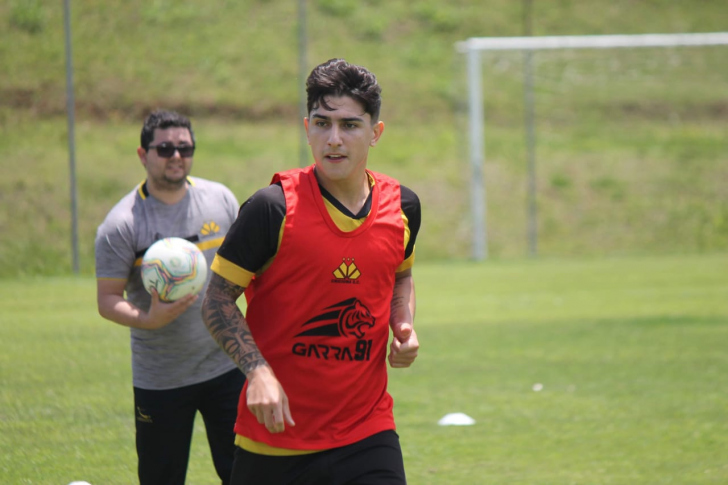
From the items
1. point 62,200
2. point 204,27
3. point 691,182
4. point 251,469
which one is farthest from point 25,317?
point 691,182

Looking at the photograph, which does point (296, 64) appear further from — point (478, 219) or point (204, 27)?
point (478, 219)

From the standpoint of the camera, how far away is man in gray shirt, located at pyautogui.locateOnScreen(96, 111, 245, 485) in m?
4.50

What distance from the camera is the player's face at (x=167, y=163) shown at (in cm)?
470

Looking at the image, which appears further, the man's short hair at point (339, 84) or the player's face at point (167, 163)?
the player's face at point (167, 163)

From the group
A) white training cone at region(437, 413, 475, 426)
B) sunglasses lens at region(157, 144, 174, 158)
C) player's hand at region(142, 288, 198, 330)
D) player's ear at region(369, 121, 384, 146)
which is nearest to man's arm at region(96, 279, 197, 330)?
player's hand at region(142, 288, 198, 330)

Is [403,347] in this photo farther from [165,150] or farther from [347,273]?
[165,150]

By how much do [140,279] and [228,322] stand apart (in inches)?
72.6

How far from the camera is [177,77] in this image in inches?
919

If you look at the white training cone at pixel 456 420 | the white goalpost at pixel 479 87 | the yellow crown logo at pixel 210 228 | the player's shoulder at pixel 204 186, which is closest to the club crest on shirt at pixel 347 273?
the yellow crown logo at pixel 210 228

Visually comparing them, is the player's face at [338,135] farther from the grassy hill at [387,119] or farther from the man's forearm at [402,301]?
the grassy hill at [387,119]

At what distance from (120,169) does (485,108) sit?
11.7 m

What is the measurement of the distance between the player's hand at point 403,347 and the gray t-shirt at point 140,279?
163 cm

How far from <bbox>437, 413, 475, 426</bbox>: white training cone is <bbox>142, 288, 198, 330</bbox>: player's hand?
323cm

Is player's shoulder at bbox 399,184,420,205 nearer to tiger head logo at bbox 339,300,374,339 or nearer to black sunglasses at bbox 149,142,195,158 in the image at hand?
tiger head logo at bbox 339,300,374,339
